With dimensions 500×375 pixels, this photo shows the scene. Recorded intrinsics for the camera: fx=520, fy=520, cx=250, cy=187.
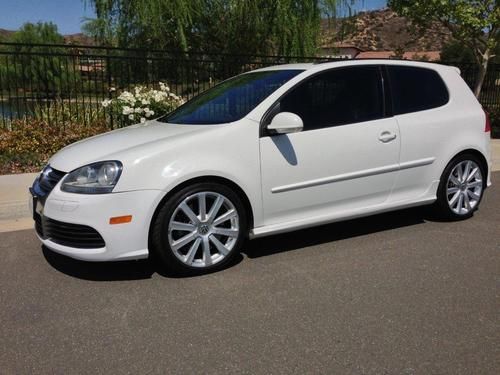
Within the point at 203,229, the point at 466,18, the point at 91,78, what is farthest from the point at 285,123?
the point at 466,18

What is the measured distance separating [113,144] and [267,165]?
3.94 feet

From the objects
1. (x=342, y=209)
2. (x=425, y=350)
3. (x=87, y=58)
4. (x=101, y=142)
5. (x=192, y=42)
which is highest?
(x=192, y=42)

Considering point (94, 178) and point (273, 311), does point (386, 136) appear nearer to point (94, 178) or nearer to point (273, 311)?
point (273, 311)

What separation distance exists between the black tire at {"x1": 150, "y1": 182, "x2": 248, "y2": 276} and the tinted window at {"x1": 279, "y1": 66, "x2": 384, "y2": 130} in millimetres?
873

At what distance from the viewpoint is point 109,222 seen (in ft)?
11.7

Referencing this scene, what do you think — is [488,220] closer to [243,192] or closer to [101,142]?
[243,192]

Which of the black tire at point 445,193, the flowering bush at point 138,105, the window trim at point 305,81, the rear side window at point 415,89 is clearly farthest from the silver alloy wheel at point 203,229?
the flowering bush at point 138,105

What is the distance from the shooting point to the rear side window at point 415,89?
15.7 ft

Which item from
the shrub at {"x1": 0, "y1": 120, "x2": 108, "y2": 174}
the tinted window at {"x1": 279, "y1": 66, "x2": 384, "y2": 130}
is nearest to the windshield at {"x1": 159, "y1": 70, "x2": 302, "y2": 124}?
the tinted window at {"x1": 279, "y1": 66, "x2": 384, "y2": 130}

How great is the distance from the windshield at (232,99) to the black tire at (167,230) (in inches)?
24.7

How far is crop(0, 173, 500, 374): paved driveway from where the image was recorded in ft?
9.07

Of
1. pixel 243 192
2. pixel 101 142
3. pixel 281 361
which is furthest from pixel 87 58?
pixel 281 361

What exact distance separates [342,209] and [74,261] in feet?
7.49

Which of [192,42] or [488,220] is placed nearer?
[488,220]
